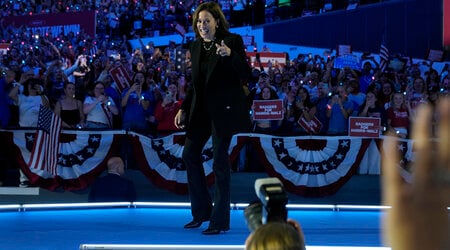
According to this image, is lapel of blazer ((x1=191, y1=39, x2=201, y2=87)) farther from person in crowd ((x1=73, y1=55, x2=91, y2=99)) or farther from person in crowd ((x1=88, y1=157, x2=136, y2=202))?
person in crowd ((x1=73, y1=55, x2=91, y2=99))

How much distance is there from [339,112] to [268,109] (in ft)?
3.57

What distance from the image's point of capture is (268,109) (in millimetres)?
10852

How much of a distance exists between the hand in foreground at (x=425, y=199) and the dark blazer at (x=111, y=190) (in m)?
6.59

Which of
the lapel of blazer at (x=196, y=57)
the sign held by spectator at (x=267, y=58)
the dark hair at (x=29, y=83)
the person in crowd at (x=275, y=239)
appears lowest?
the person in crowd at (x=275, y=239)

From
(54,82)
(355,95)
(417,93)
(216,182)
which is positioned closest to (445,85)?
(417,93)

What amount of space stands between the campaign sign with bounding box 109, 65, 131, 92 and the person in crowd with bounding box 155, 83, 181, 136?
123cm

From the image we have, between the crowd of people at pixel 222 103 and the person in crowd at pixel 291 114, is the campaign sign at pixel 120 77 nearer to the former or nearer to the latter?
the crowd of people at pixel 222 103

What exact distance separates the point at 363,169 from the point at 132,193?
4.19 metres

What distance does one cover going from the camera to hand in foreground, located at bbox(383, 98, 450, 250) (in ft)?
3.58

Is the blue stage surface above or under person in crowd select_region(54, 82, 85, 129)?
under

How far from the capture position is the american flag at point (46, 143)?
32.1 feet

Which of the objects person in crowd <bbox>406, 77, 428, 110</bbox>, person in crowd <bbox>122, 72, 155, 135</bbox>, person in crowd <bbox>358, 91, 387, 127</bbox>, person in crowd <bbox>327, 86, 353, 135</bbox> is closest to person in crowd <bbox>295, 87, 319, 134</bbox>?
person in crowd <bbox>327, 86, 353, 135</bbox>

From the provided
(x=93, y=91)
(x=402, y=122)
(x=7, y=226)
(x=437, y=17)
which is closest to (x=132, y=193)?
(x=7, y=226)

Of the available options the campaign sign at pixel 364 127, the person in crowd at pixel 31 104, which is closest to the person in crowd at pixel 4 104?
the person in crowd at pixel 31 104
